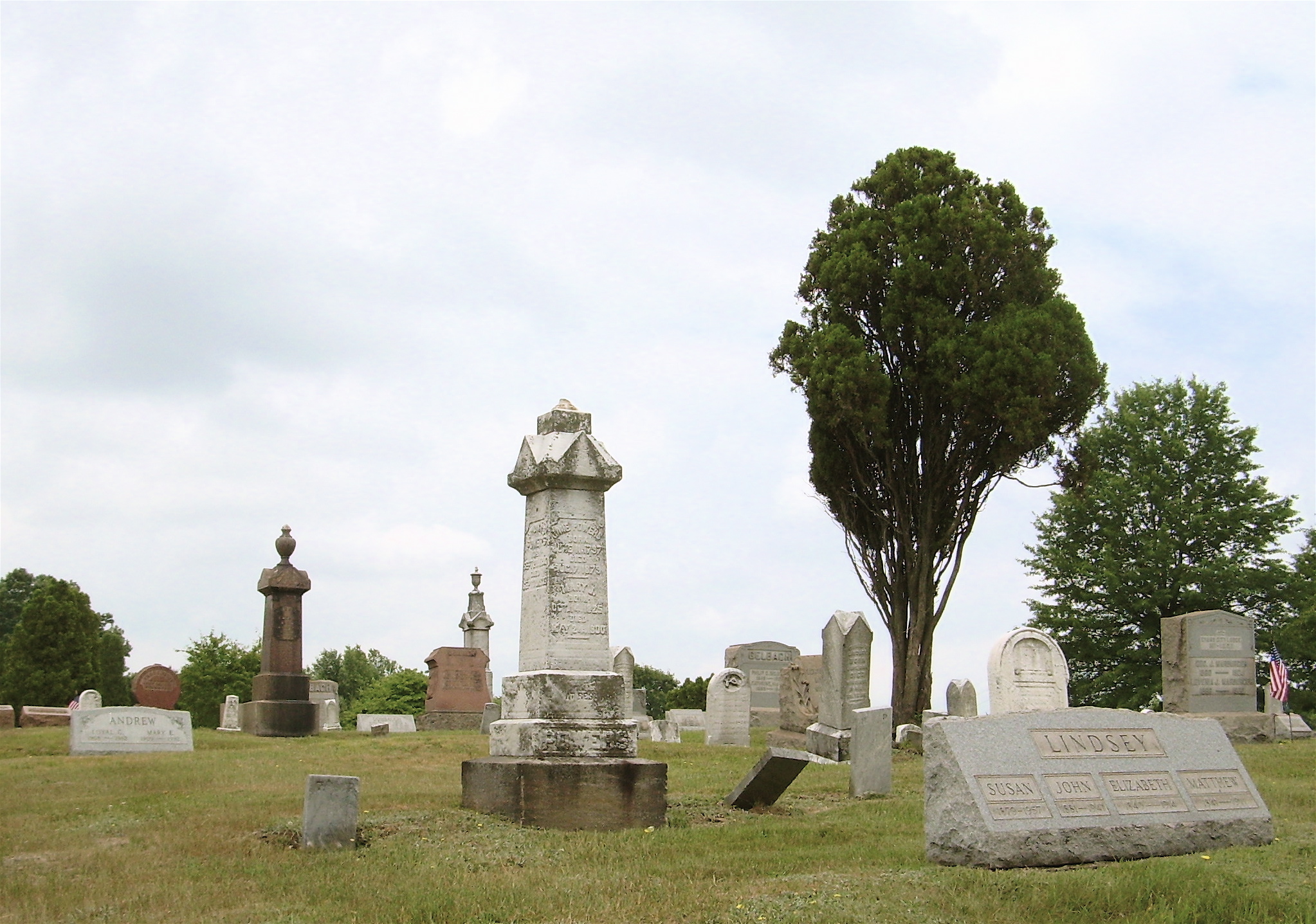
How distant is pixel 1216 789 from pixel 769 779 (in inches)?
149

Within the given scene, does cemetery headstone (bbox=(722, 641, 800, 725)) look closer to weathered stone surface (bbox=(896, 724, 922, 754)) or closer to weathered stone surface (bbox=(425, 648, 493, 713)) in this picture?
weathered stone surface (bbox=(425, 648, 493, 713))

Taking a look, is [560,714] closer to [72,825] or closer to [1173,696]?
[72,825]

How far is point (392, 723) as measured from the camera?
28.1m

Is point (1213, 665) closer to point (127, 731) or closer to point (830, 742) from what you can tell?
point (830, 742)

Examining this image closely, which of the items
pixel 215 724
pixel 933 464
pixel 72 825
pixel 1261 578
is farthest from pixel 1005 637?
pixel 215 724

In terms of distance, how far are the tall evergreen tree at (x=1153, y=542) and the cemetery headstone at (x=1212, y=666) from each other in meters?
11.7

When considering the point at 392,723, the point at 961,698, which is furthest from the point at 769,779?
the point at 392,723

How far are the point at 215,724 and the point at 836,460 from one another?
93.8 ft

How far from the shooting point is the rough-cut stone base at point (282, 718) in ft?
71.9

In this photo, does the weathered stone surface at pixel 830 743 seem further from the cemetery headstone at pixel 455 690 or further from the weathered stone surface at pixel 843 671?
the cemetery headstone at pixel 455 690

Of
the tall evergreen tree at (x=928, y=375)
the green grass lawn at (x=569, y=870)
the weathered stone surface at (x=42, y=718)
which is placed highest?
the tall evergreen tree at (x=928, y=375)

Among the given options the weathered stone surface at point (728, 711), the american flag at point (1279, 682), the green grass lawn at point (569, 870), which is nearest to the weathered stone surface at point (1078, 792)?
the green grass lawn at point (569, 870)

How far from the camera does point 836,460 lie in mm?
23828

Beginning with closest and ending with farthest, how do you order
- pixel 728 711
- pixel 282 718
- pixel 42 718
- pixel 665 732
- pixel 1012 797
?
pixel 1012 797
pixel 282 718
pixel 728 711
pixel 665 732
pixel 42 718
